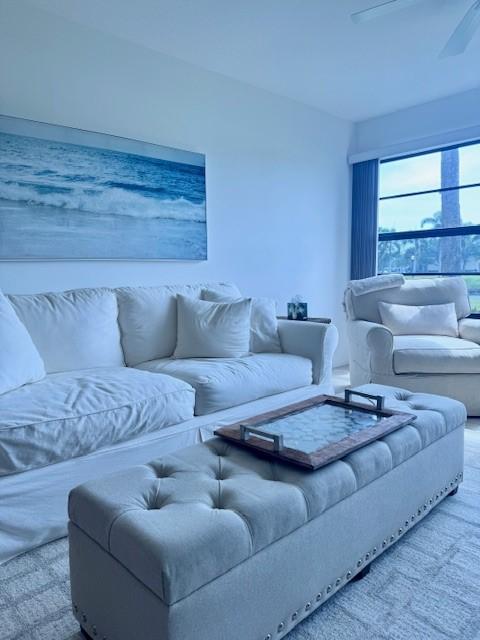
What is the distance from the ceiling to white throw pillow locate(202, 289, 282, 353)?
156 cm

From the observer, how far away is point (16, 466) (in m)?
1.47

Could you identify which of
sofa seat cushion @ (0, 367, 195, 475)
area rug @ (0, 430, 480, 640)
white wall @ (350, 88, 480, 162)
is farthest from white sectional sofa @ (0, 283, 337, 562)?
white wall @ (350, 88, 480, 162)

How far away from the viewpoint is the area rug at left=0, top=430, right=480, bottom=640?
117 cm

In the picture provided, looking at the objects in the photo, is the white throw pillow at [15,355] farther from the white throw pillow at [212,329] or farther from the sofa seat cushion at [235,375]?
the white throw pillow at [212,329]

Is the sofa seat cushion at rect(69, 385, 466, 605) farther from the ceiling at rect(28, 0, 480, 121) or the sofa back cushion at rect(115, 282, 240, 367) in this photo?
the ceiling at rect(28, 0, 480, 121)

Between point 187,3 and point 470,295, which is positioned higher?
point 187,3

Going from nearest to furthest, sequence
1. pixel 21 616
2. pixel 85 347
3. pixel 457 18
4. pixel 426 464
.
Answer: pixel 21 616 < pixel 426 464 < pixel 85 347 < pixel 457 18

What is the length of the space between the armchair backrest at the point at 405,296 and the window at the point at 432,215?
41cm

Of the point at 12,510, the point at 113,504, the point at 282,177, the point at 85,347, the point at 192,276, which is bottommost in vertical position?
the point at 12,510

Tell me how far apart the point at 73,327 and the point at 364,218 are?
3.10 m

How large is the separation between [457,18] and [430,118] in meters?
1.34

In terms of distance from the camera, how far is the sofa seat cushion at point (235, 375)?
2.09m

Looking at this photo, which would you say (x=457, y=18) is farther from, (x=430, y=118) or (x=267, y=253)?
(x=267, y=253)

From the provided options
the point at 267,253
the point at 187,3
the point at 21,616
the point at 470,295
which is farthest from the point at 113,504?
the point at 470,295
